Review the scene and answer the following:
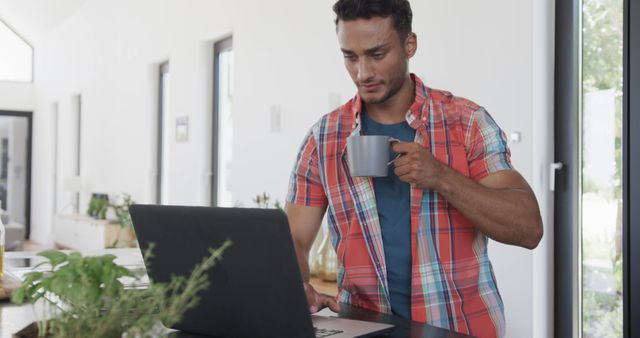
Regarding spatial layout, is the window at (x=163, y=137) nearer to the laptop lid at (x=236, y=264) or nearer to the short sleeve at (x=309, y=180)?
the short sleeve at (x=309, y=180)

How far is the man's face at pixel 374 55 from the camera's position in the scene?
4.85 feet

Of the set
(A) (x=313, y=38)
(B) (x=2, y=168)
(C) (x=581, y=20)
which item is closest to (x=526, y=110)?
(C) (x=581, y=20)

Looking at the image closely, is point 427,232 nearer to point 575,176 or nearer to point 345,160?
point 345,160

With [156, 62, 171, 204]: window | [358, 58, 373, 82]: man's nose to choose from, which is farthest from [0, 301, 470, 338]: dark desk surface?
[156, 62, 171, 204]: window

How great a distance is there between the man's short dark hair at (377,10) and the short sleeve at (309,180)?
280 mm

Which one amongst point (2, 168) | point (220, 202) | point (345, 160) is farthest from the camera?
point (2, 168)

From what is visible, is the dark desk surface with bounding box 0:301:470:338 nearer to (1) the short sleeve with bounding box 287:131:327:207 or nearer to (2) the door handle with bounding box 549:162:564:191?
(1) the short sleeve with bounding box 287:131:327:207

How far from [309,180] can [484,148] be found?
0.38 meters

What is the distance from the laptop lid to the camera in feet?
3.24

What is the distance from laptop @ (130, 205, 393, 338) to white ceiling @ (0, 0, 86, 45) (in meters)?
8.66

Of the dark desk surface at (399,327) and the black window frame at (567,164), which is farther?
the black window frame at (567,164)

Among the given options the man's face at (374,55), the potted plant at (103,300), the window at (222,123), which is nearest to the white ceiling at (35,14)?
the window at (222,123)

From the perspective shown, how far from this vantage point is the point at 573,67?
2.74m

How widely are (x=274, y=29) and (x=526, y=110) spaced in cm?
213
